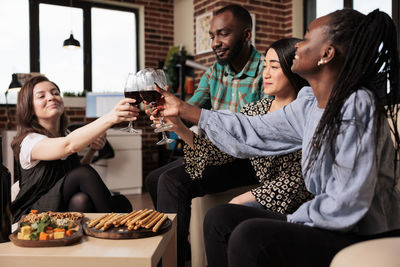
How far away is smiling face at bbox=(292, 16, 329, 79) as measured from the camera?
1.09 m

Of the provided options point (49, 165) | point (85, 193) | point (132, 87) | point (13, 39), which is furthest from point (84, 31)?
point (132, 87)

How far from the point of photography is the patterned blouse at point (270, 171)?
5.08 ft

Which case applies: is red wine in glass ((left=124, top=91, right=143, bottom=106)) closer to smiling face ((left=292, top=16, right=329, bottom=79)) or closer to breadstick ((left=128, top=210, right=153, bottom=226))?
breadstick ((left=128, top=210, right=153, bottom=226))

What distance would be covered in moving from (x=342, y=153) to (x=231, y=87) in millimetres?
1267

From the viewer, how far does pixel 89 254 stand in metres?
1.02

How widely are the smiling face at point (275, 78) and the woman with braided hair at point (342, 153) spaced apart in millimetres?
562

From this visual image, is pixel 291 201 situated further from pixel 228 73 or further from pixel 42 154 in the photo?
pixel 42 154

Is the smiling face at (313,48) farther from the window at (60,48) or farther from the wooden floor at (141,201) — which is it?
the window at (60,48)

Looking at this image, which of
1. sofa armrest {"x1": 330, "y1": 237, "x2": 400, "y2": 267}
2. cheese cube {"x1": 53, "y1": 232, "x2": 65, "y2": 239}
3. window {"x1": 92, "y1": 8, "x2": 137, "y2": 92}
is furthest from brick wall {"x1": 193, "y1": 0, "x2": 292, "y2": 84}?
sofa armrest {"x1": 330, "y1": 237, "x2": 400, "y2": 267}

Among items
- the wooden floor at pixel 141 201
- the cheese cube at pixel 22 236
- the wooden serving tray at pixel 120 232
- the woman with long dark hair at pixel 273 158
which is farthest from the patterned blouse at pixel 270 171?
the wooden floor at pixel 141 201

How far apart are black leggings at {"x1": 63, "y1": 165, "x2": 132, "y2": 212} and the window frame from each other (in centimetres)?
365

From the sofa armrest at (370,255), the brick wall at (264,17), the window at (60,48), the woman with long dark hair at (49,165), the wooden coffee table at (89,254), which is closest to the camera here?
the sofa armrest at (370,255)

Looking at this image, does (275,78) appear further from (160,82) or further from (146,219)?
(146,219)

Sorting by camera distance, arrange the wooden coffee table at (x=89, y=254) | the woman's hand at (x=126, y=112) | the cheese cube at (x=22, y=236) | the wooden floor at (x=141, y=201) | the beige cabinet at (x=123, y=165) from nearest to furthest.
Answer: the wooden coffee table at (x=89, y=254), the cheese cube at (x=22, y=236), the woman's hand at (x=126, y=112), the wooden floor at (x=141, y=201), the beige cabinet at (x=123, y=165)
